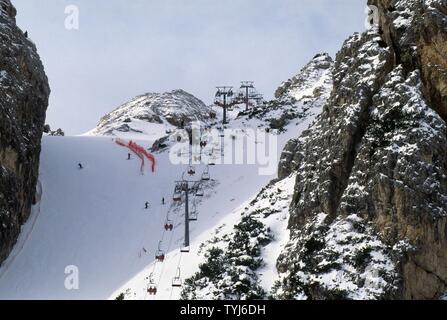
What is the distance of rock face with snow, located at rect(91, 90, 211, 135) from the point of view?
98.1 meters

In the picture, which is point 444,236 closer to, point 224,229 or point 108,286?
point 224,229

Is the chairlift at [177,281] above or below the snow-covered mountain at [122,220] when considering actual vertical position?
below

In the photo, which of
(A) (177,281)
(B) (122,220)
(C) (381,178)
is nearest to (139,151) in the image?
(B) (122,220)

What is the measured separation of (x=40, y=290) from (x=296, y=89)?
2522 inches

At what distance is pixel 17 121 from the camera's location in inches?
1869

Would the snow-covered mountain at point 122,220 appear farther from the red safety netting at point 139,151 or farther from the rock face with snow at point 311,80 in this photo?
the rock face with snow at point 311,80

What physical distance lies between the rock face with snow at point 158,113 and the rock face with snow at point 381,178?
209 ft

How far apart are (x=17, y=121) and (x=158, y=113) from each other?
63862 mm

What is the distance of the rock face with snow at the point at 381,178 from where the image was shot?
26.0 m

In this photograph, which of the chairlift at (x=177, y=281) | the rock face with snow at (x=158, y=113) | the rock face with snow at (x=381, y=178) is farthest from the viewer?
the rock face with snow at (x=158, y=113)

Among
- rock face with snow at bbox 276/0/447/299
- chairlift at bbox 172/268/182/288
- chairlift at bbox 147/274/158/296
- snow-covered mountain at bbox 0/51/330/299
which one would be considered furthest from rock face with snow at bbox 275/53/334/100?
chairlift at bbox 172/268/182/288

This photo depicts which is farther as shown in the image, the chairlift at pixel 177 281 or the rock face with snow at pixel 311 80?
the rock face with snow at pixel 311 80

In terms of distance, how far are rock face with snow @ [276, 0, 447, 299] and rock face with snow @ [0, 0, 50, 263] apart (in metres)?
21.8

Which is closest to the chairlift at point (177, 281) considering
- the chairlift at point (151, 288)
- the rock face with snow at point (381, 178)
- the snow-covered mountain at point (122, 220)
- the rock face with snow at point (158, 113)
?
the snow-covered mountain at point (122, 220)
